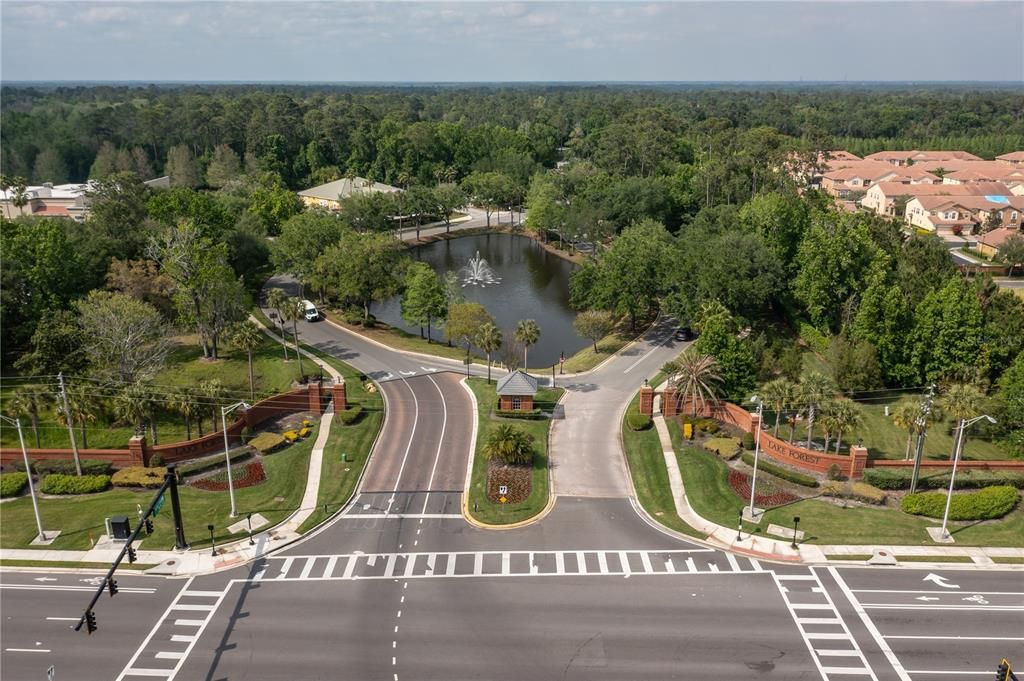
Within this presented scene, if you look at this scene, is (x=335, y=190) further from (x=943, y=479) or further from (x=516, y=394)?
(x=943, y=479)

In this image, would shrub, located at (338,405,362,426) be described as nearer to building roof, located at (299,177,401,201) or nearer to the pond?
the pond

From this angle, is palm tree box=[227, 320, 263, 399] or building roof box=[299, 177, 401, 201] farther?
building roof box=[299, 177, 401, 201]

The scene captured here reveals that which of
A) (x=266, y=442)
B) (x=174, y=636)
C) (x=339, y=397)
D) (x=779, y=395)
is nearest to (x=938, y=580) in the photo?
(x=779, y=395)

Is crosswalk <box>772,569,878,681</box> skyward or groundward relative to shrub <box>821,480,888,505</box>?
groundward

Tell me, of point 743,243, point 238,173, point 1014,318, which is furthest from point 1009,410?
point 238,173

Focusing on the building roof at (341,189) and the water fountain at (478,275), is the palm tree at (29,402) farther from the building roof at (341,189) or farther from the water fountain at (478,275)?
the building roof at (341,189)

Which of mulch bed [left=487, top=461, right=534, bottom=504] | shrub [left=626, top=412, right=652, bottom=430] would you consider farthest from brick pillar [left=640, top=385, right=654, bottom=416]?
mulch bed [left=487, top=461, right=534, bottom=504]
